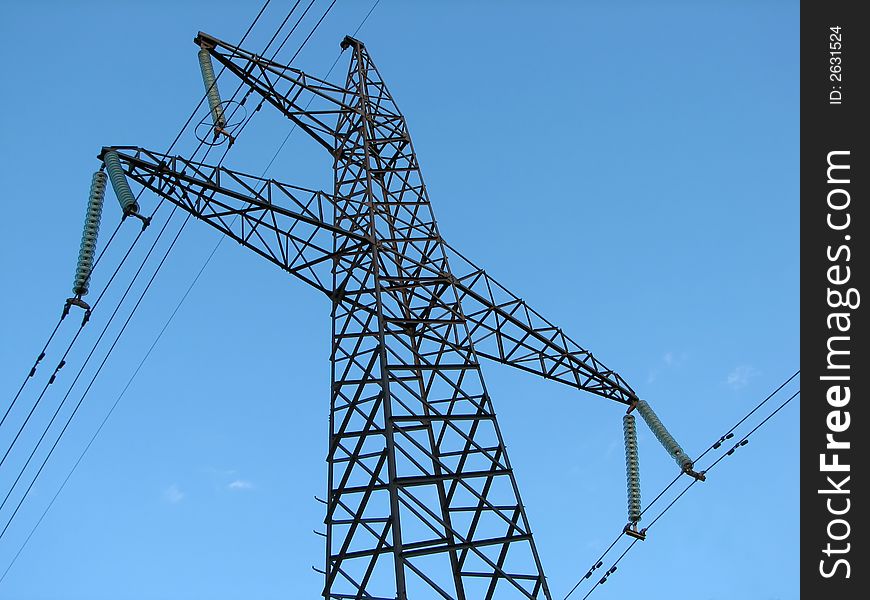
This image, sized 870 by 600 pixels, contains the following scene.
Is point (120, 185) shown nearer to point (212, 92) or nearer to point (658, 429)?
point (212, 92)

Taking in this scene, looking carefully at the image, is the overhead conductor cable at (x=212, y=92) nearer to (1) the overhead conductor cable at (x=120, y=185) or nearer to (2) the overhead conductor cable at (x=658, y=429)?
(1) the overhead conductor cable at (x=120, y=185)

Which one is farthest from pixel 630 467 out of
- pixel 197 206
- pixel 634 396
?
pixel 197 206

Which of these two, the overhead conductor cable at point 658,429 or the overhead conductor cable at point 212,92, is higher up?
the overhead conductor cable at point 212,92

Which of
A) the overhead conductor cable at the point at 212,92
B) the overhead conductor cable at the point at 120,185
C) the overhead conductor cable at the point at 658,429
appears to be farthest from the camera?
the overhead conductor cable at the point at 658,429

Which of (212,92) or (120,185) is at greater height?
(212,92)

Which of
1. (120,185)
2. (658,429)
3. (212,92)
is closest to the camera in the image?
(120,185)

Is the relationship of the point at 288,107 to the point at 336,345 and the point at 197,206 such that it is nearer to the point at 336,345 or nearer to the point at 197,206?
the point at 197,206

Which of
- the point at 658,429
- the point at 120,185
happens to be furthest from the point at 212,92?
the point at 658,429

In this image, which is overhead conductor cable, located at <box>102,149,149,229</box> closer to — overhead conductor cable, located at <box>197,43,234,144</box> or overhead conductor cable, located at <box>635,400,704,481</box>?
overhead conductor cable, located at <box>197,43,234,144</box>

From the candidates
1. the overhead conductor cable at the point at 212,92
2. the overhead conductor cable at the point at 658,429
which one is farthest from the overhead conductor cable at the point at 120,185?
the overhead conductor cable at the point at 658,429

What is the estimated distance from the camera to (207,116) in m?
17.0

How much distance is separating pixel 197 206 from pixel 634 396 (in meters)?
9.35
